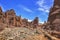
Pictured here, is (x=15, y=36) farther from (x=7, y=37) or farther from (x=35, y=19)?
(x=35, y=19)

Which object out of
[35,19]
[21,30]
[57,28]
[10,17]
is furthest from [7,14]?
[21,30]

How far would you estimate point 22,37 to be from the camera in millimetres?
26297

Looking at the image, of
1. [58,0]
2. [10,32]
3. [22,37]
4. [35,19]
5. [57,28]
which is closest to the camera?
[22,37]

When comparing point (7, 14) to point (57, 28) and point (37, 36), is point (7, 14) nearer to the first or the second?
point (57, 28)

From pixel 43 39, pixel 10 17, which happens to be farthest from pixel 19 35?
pixel 10 17

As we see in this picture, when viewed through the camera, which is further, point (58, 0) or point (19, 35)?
point (58, 0)

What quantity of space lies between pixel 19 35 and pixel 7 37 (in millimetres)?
2333

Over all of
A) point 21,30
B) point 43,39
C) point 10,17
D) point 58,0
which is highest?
point 58,0

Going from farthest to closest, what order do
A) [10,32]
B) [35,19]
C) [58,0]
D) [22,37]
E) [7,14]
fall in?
[35,19] → [7,14] → [58,0] → [10,32] → [22,37]

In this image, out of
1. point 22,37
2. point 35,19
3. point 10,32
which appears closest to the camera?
point 22,37

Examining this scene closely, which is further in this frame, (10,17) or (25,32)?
(10,17)

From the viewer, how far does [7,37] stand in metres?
26.7

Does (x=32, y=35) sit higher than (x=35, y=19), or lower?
lower

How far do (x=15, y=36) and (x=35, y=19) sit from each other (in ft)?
260
